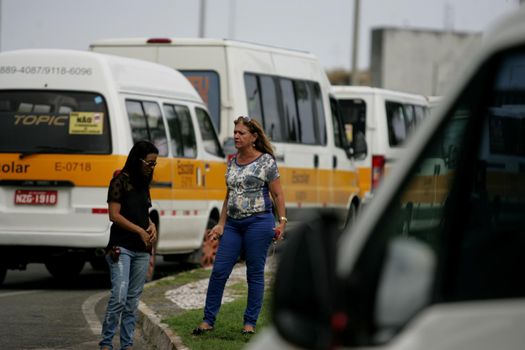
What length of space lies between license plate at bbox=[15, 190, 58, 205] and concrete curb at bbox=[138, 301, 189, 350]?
7.92 feet

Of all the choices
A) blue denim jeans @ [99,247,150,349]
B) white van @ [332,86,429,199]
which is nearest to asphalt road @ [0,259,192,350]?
blue denim jeans @ [99,247,150,349]

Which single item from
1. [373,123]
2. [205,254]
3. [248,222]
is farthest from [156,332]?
[373,123]

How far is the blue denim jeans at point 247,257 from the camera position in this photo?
10.8m

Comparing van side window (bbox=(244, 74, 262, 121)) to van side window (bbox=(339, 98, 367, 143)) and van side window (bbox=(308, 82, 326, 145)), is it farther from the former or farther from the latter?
van side window (bbox=(339, 98, 367, 143))

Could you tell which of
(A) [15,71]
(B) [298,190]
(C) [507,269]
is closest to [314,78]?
(B) [298,190]

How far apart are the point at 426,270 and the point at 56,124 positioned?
1211cm

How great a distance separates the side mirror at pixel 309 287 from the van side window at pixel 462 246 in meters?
0.08

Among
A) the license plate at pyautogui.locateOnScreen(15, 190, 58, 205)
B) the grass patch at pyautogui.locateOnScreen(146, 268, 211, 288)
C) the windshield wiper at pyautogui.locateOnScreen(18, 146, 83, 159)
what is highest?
the windshield wiper at pyautogui.locateOnScreen(18, 146, 83, 159)

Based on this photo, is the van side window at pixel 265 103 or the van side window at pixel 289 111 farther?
the van side window at pixel 289 111

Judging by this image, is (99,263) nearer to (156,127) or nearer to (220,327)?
(156,127)

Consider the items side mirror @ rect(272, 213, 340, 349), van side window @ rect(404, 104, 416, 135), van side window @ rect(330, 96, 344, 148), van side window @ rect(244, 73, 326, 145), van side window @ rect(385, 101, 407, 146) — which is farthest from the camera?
van side window @ rect(404, 104, 416, 135)

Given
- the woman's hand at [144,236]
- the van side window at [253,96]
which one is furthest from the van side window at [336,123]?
the woman's hand at [144,236]

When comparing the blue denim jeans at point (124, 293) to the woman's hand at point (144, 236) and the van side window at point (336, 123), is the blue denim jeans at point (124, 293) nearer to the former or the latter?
the woman's hand at point (144, 236)

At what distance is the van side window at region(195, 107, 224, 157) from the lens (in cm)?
1739
